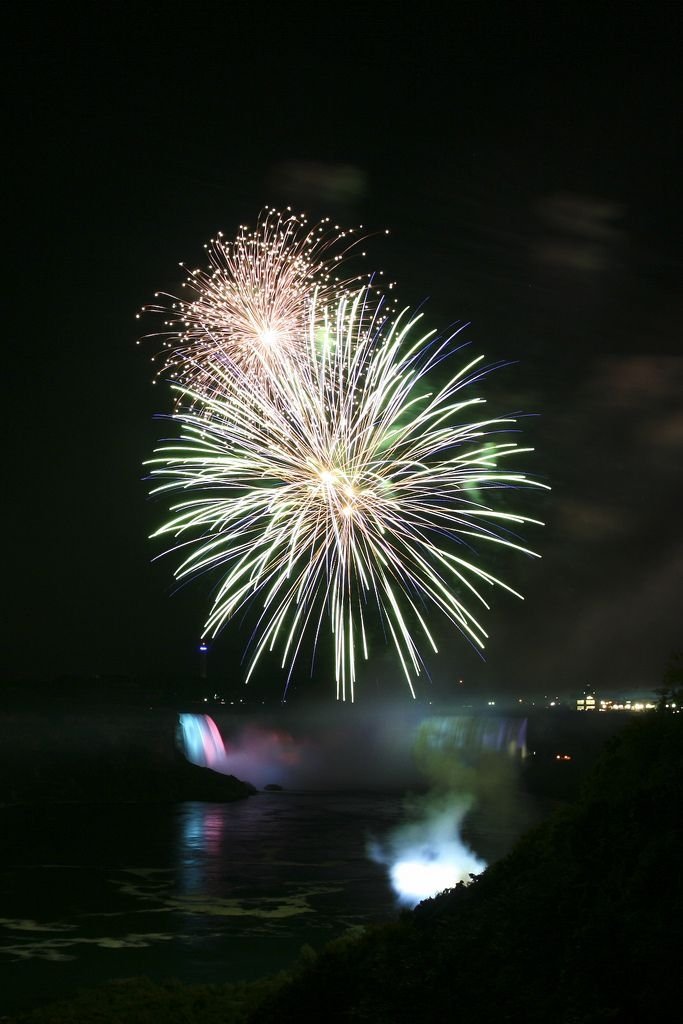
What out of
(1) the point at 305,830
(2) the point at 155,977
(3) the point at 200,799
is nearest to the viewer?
(2) the point at 155,977

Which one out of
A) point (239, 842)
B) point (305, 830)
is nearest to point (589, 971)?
point (239, 842)

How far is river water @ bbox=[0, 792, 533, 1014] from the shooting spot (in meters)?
21.3

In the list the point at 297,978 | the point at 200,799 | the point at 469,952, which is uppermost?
the point at 469,952

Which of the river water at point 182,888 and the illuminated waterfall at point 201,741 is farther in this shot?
the illuminated waterfall at point 201,741

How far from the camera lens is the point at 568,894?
Result: 29.1ft

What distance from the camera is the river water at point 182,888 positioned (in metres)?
21.3

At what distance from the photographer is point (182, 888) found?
3200cm

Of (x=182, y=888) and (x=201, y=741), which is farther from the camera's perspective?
(x=201, y=741)

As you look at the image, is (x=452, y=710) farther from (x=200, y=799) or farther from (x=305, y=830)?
(x=305, y=830)

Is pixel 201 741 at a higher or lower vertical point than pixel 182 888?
higher

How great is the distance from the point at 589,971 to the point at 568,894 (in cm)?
109

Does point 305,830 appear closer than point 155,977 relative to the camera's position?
No

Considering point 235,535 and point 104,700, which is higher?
point 235,535

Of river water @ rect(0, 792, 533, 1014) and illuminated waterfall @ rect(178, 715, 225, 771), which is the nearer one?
river water @ rect(0, 792, 533, 1014)
